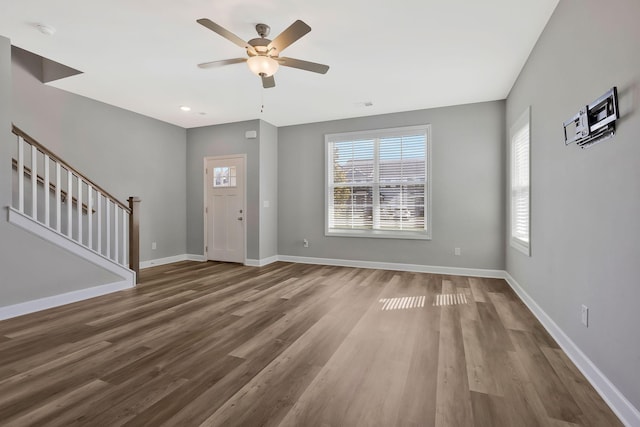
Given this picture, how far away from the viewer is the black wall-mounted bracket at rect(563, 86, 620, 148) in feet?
5.51

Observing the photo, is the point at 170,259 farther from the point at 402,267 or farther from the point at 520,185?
the point at 520,185

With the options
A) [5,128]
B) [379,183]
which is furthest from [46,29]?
[379,183]

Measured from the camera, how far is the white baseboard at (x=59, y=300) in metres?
3.04

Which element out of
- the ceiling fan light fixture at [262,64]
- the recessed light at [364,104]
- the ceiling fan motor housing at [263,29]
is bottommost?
the ceiling fan light fixture at [262,64]

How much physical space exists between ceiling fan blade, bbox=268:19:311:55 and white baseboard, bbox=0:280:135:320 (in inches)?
137

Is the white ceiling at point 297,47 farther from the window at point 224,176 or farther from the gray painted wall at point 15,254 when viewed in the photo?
the window at point 224,176

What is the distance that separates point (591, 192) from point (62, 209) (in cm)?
576

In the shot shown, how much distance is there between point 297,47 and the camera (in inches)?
124

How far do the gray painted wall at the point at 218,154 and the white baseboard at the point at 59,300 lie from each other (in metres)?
2.16

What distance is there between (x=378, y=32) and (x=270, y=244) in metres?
4.21

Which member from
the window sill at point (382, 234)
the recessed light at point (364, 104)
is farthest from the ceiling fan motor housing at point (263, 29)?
the window sill at point (382, 234)

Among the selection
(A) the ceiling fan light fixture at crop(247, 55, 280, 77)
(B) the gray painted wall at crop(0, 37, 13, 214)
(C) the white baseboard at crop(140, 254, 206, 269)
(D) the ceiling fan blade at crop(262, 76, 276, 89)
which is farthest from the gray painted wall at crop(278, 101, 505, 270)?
(B) the gray painted wall at crop(0, 37, 13, 214)

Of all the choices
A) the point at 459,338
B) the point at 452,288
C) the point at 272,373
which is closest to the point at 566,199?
the point at 459,338

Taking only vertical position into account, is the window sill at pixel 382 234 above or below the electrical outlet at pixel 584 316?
above
